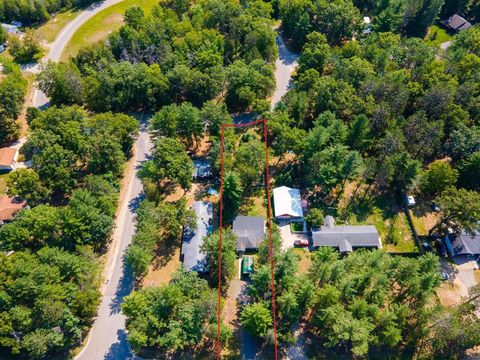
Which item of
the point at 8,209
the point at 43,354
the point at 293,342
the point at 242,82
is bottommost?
the point at 293,342

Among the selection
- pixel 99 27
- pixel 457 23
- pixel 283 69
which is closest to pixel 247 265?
pixel 283 69

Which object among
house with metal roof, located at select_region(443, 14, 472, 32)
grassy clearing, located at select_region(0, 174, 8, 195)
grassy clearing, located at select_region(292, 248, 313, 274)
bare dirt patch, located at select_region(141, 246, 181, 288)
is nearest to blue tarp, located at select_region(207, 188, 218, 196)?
bare dirt patch, located at select_region(141, 246, 181, 288)

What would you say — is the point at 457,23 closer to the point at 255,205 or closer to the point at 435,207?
the point at 435,207

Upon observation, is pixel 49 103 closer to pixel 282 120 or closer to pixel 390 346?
pixel 282 120

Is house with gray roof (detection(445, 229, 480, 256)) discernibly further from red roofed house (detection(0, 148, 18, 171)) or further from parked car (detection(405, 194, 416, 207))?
red roofed house (detection(0, 148, 18, 171))

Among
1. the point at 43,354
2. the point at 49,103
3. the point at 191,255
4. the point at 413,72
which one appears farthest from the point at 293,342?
the point at 49,103

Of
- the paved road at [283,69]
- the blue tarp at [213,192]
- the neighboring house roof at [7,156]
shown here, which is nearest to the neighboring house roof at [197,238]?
the blue tarp at [213,192]

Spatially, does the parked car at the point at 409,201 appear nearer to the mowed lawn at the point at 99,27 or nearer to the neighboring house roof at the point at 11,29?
the mowed lawn at the point at 99,27
